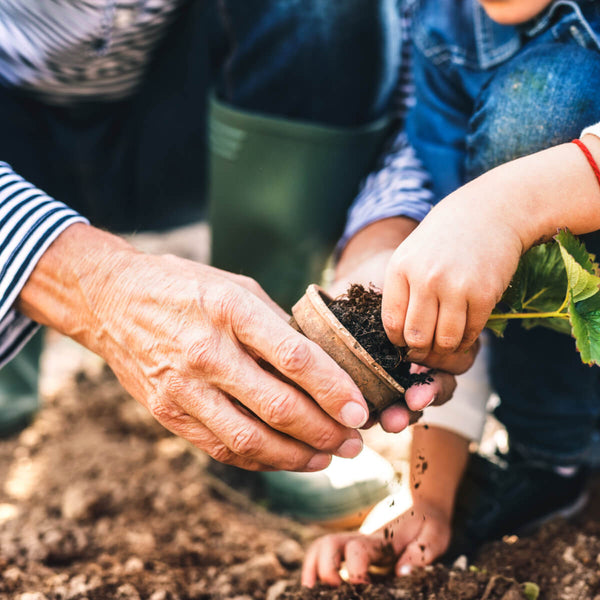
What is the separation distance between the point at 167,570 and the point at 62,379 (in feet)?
4.28

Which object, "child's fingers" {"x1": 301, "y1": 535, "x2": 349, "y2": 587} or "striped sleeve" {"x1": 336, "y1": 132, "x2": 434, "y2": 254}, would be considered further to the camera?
"striped sleeve" {"x1": 336, "y1": 132, "x2": 434, "y2": 254}

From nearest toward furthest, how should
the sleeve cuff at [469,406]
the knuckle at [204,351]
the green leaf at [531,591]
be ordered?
the knuckle at [204,351] < the green leaf at [531,591] < the sleeve cuff at [469,406]

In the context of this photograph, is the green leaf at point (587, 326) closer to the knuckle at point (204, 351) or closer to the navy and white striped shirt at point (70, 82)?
the navy and white striped shirt at point (70, 82)

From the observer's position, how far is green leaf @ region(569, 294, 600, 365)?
964mm

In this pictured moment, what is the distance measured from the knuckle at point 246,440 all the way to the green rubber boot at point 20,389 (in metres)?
1.41

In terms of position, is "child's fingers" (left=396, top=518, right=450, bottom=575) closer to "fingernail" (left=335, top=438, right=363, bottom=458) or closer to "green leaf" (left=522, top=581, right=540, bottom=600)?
"green leaf" (left=522, top=581, right=540, bottom=600)

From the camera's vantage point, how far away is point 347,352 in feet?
3.40

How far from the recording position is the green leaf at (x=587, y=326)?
3.16 feet

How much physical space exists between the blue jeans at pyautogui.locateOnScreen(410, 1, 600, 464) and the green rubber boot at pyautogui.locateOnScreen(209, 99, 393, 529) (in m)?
0.33

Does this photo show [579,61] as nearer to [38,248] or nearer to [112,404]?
[38,248]

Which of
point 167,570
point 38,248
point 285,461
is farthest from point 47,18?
point 167,570

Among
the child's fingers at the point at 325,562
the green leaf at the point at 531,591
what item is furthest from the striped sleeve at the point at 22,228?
the green leaf at the point at 531,591

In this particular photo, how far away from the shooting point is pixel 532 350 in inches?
61.7

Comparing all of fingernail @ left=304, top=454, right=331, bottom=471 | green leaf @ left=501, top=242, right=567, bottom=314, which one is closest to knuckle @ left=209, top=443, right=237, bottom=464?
fingernail @ left=304, top=454, right=331, bottom=471
